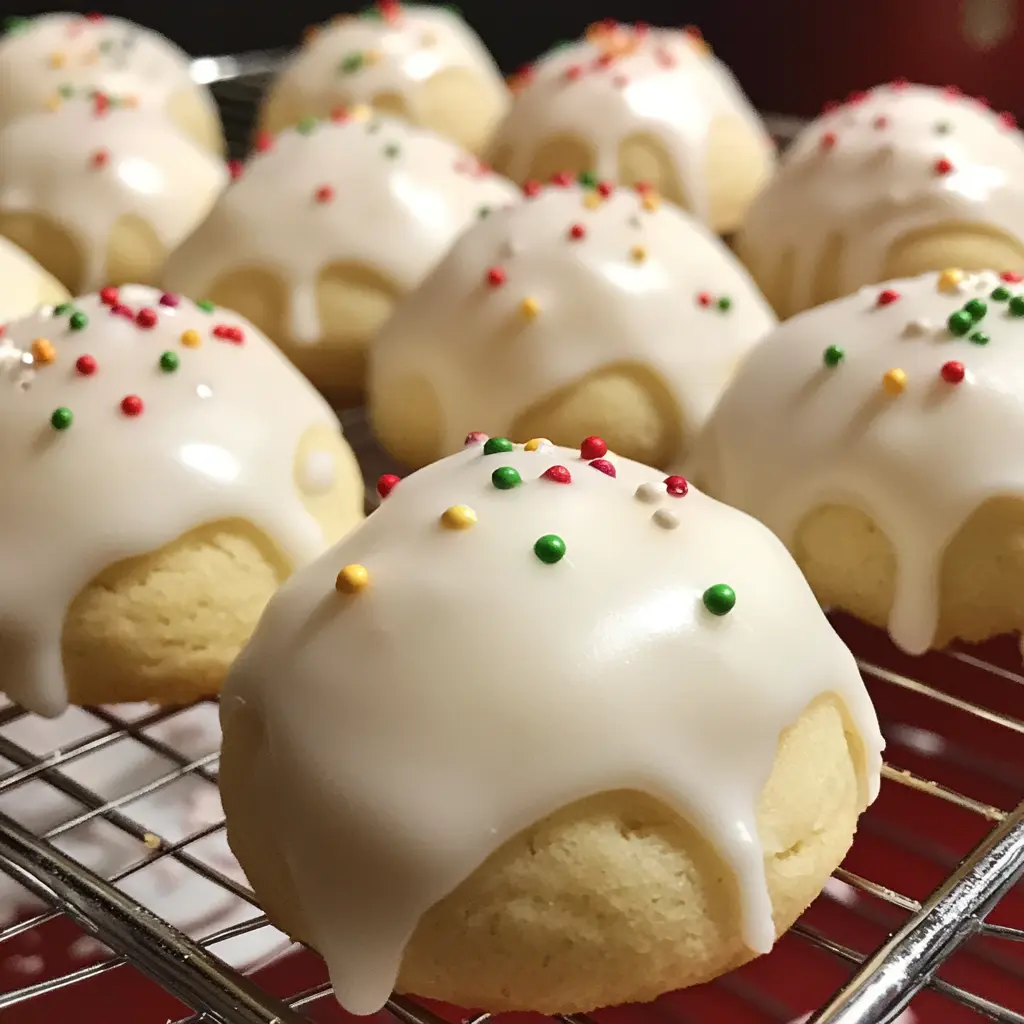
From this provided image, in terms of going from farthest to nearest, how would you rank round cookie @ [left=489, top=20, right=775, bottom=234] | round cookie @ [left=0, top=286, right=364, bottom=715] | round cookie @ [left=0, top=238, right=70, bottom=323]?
round cookie @ [left=489, top=20, right=775, bottom=234] → round cookie @ [left=0, top=238, right=70, bottom=323] → round cookie @ [left=0, top=286, right=364, bottom=715]

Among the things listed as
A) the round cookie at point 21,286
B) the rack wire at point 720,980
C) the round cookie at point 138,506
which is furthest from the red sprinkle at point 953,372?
the round cookie at point 21,286

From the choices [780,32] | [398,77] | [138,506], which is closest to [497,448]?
[138,506]

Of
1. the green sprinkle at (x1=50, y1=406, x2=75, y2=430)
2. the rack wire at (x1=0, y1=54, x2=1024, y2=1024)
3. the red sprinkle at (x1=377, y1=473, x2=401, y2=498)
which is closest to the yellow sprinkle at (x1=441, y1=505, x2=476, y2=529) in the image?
the red sprinkle at (x1=377, y1=473, x2=401, y2=498)

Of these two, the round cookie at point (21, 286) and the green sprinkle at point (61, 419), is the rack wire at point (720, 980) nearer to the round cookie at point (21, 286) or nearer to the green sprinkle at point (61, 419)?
the green sprinkle at point (61, 419)

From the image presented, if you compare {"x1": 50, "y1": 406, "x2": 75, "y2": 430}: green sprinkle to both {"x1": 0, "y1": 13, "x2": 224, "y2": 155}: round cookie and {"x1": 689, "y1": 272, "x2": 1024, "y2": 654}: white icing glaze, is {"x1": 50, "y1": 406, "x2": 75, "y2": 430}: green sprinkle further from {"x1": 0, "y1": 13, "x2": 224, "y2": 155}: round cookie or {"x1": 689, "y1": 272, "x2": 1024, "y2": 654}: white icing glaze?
{"x1": 0, "y1": 13, "x2": 224, "y2": 155}: round cookie

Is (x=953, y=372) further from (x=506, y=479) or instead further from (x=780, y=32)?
(x=780, y=32)
